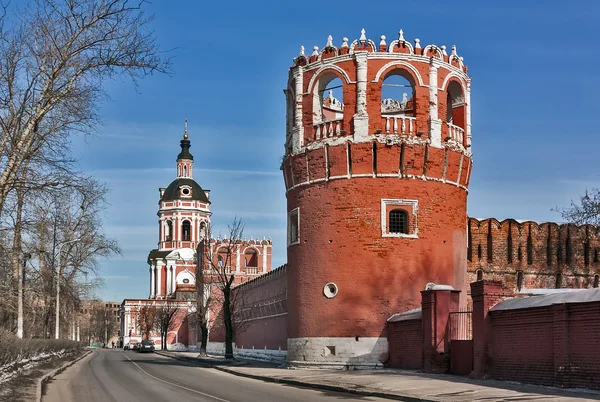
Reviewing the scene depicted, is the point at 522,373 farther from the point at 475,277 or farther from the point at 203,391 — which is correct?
the point at 475,277

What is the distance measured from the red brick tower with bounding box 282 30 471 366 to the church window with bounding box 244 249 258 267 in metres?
55.9

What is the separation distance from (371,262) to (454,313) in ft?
17.3

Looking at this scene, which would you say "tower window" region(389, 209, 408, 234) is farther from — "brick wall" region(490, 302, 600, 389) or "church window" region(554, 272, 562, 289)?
"church window" region(554, 272, 562, 289)

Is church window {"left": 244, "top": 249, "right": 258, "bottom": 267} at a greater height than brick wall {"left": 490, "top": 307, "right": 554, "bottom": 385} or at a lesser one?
greater

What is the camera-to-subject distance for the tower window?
30.5 metres

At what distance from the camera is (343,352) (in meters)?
29.7

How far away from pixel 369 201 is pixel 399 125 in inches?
126

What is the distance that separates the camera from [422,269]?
30.2m

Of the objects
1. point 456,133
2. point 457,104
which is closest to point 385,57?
point 456,133

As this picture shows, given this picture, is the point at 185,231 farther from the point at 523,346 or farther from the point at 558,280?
the point at 523,346

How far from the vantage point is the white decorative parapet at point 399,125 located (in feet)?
101

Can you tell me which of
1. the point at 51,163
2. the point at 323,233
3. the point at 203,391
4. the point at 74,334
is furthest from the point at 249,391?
the point at 74,334

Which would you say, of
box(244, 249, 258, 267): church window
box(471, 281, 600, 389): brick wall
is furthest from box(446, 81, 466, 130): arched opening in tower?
box(244, 249, 258, 267): church window

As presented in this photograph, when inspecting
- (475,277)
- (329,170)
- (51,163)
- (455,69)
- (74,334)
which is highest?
(455,69)
